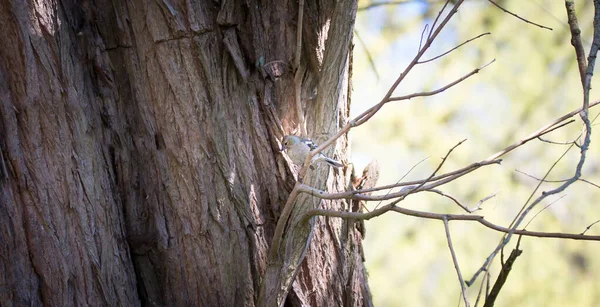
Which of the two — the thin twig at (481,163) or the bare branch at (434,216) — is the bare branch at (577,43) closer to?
the thin twig at (481,163)

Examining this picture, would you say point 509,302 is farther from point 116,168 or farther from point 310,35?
point 116,168

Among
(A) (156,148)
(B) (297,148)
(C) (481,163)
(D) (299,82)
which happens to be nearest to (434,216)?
(C) (481,163)

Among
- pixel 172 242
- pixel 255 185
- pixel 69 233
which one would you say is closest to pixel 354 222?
pixel 255 185

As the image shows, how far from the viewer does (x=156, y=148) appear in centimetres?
183

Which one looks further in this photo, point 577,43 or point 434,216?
point 577,43

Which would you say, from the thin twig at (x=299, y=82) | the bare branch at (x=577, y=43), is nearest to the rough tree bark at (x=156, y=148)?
the thin twig at (x=299, y=82)

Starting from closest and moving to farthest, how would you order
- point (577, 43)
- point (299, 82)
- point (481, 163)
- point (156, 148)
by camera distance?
point (481, 163)
point (577, 43)
point (156, 148)
point (299, 82)

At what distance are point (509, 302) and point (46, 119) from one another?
9.97 ft

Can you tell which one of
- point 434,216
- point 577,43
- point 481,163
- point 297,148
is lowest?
point 434,216

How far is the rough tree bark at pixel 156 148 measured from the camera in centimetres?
162

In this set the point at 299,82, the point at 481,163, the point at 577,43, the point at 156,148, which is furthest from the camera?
the point at 299,82

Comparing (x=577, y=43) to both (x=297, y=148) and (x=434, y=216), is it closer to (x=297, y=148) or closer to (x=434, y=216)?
(x=434, y=216)

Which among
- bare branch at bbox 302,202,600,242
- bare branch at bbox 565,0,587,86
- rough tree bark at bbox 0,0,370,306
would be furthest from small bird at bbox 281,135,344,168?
bare branch at bbox 565,0,587,86

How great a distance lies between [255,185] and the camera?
187cm
